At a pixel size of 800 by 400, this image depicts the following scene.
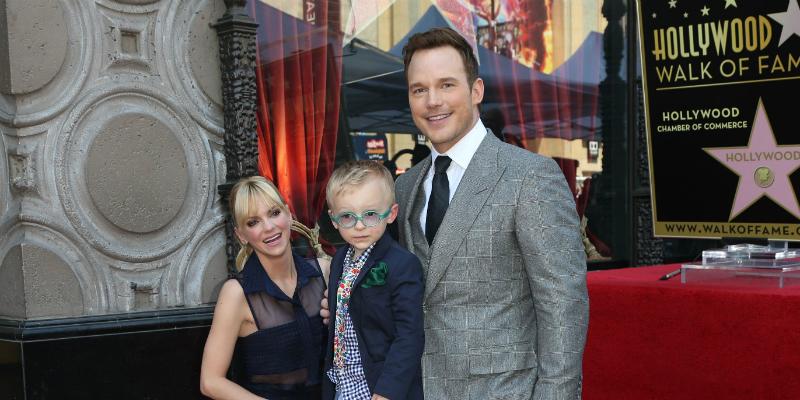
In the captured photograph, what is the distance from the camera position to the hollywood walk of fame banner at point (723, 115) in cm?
443

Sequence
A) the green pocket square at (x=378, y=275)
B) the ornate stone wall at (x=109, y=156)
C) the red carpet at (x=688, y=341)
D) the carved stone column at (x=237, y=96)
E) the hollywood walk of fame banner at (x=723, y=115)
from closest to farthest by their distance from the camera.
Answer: the green pocket square at (x=378, y=275), the red carpet at (x=688, y=341), the hollywood walk of fame banner at (x=723, y=115), the ornate stone wall at (x=109, y=156), the carved stone column at (x=237, y=96)

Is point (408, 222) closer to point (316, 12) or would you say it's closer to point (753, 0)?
point (753, 0)

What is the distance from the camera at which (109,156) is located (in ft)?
18.3

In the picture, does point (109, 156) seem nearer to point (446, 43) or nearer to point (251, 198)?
point (251, 198)

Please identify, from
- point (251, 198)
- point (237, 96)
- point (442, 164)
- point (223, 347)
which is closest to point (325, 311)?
point (223, 347)

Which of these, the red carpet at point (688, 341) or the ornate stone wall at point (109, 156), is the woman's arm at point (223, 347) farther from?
the ornate stone wall at point (109, 156)

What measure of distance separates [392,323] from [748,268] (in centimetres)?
206

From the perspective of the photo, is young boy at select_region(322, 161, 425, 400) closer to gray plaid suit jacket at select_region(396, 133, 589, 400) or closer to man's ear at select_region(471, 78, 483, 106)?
gray plaid suit jacket at select_region(396, 133, 589, 400)

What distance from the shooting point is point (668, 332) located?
4.07m

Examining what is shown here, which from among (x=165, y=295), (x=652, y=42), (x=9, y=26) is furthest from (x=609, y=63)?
(x=9, y=26)

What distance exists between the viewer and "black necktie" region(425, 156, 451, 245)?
2.78m

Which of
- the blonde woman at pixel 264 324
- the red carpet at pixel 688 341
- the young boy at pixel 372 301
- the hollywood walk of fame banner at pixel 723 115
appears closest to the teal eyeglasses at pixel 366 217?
the young boy at pixel 372 301

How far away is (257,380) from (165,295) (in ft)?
8.99

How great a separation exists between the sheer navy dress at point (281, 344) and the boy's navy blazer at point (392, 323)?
54 centimetres
